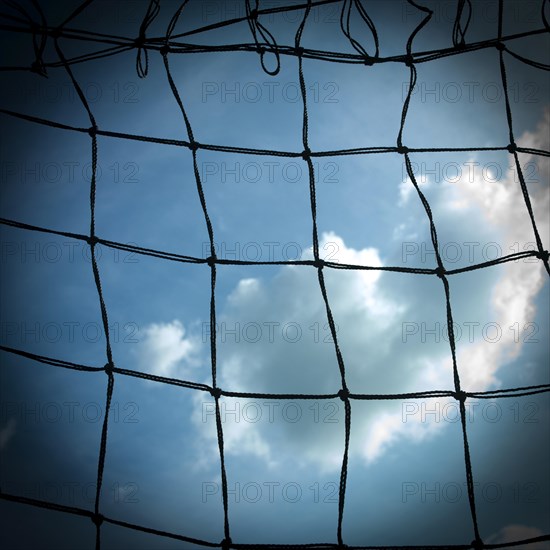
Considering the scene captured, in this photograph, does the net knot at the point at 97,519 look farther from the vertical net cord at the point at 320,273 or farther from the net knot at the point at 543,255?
the net knot at the point at 543,255

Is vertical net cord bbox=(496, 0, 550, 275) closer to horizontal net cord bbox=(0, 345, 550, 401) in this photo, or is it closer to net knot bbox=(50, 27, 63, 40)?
A: horizontal net cord bbox=(0, 345, 550, 401)

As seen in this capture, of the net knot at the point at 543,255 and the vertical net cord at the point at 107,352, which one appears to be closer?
the vertical net cord at the point at 107,352

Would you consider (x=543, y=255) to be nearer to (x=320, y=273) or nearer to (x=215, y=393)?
(x=320, y=273)

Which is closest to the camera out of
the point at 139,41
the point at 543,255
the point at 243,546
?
the point at 243,546

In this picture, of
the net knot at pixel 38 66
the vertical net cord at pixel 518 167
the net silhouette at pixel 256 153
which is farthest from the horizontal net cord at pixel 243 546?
the net knot at pixel 38 66

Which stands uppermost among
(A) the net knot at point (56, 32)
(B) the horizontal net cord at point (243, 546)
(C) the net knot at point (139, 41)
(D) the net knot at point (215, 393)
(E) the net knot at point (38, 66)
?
(C) the net knot at point (139, 41)

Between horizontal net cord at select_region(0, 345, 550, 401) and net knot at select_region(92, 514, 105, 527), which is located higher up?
horizontal net cord at select_region(0, 345, 550, 401)

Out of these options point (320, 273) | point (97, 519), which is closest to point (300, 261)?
point (320, 273)

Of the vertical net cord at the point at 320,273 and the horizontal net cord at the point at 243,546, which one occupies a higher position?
the vertical net cord at the point at 320,273

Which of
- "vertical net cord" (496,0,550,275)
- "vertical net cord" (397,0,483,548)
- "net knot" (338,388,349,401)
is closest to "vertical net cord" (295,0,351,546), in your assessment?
"net knot" (338,388,349,401)

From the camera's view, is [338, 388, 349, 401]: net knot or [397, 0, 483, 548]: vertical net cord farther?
[338, 388, 349, 401]: net knot

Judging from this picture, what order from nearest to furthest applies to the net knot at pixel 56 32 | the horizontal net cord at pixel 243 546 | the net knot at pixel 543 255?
the horizontal net cord at pixel 243 546, the net knot at pixel 56 32, the net knot at pixel 543 255

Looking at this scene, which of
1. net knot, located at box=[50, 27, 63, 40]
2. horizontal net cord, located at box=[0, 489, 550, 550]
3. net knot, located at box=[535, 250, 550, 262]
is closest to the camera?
horizontal net cord, located at box=[0, 489, 550, 550]

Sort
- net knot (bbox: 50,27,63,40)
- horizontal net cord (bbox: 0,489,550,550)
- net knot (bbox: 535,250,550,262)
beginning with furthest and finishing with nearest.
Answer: net knot (bbox: 535,250,550,262) → net knot (bbox: 50,27,63,40) → horizontal net cord (bbox: 0,489,550,550)
